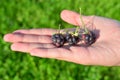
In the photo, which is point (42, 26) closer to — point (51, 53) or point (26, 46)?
point (26, 46)

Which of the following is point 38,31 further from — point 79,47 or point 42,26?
point 42,26

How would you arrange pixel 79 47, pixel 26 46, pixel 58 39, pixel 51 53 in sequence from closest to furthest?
pixel 51 53, pixel 79 47, pixel 26 46, pixel 58 39

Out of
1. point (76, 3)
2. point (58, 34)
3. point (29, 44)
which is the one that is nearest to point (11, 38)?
point (29, 44)

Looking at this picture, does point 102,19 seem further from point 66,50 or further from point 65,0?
point 65,0

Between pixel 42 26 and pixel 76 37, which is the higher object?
pixel 76 37

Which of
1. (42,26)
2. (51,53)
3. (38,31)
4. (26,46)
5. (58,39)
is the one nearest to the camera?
(51,53)

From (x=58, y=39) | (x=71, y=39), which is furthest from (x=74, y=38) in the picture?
(x=58, y=39)

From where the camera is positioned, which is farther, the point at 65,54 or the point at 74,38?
Answer: the point at 74,38
